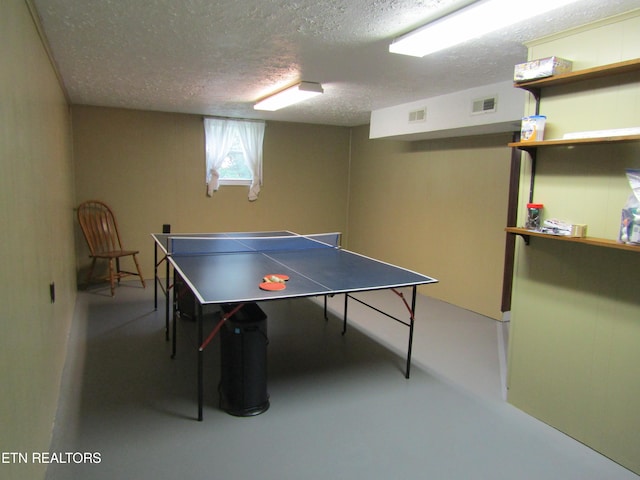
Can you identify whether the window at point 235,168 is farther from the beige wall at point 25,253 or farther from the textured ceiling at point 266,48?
the beige wall at point 25,253

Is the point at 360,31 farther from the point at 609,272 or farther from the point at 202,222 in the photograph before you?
the point at 202,222

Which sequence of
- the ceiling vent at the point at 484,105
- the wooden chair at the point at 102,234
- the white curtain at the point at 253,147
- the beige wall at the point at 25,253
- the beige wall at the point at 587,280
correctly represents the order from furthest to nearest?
the white curtain at the point at 253,147 → the wooden chair at the point at 102,234 → the ceiling vent at the point at 484,105 → the beige wall at the point at 587,280 → the beige wall at the point at 25,253

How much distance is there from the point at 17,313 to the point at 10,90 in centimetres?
87

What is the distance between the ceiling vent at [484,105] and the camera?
3604 mm

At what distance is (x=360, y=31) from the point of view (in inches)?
95.4

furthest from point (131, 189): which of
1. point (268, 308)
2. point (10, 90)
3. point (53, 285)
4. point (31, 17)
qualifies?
point (10, 90)

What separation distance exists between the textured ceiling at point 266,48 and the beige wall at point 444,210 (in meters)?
1.01

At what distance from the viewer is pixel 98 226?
536 cm

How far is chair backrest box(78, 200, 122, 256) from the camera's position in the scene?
17.0ft

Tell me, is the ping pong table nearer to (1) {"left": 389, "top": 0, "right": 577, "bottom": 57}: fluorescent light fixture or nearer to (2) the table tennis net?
(2) the table tennis net

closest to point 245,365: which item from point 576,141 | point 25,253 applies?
point 25,253

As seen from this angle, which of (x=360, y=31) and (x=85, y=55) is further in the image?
(x=85, y=55)

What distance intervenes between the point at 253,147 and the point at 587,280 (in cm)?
489

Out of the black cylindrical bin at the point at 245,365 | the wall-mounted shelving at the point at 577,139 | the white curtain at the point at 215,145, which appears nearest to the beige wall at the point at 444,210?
the wall-mounted shelving at the point at 577,139
